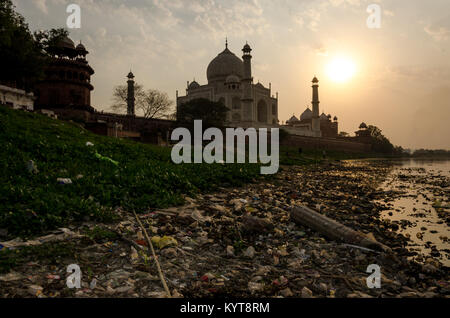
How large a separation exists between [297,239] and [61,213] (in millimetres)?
3729

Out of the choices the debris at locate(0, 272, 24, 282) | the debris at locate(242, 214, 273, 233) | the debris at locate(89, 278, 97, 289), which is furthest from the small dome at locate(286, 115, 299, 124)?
the debris at locate(0, 272, 24, 282)

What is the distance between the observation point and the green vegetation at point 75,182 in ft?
14.2

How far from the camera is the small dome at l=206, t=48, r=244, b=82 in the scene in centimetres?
5919

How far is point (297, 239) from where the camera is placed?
4469mm

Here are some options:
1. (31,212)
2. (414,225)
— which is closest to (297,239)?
(414,225)

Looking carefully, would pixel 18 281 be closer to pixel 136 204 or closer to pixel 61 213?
pixel 61 213

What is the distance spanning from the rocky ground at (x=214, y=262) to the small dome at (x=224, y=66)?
187 ft

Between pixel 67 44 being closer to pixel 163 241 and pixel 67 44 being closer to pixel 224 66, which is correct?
pixel 224 66

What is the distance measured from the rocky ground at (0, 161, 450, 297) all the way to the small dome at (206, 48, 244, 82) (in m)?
57.1

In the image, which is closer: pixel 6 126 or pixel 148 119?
pixel 6 126

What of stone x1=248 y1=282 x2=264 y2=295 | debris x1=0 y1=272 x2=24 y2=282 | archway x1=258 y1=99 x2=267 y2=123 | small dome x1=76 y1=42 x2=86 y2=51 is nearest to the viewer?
Answer: debris x1=0 y1=272 x2=24 y2=282

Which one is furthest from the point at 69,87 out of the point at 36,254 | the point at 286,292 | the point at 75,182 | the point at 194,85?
the point at 286,292

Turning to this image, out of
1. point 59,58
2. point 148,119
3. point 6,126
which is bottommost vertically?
point 6,126

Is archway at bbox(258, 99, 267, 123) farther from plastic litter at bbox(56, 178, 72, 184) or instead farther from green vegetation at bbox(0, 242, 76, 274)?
green vegetation at bbox(0, 242, 76, 274)
